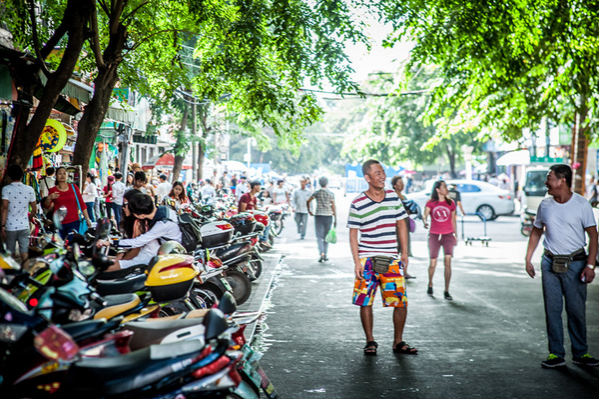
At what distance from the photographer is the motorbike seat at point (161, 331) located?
418 centimetres

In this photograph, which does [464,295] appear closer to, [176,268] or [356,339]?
[356,339]

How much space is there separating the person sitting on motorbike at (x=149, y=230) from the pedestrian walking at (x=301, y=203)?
12639 millimetres

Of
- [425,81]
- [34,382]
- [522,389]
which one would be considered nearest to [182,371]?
[34,382]

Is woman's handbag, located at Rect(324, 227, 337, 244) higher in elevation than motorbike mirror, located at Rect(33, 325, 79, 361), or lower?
lower

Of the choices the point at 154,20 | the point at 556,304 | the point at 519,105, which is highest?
the point at 154,20

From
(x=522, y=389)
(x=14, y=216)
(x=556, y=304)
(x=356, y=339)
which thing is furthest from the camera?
(x=14, y=216)

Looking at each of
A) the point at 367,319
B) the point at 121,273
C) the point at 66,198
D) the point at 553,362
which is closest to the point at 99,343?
the point at 121,273

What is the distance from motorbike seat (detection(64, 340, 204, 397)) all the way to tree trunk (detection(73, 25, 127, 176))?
9.47 meters

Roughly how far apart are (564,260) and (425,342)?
5.95 ft

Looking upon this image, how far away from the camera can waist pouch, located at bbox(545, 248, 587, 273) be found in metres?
7.14

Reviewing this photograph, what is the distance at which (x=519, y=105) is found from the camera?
17.0 m

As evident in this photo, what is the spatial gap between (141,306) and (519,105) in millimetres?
13427

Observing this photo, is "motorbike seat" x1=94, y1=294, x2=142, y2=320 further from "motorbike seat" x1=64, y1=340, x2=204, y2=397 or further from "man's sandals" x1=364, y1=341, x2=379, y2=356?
"man's sandals" x1=364, y1=341, x2=379, y2=356

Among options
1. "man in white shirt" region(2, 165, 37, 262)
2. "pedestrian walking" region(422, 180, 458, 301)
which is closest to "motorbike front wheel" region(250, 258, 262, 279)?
"pedestrian walking" region(422, 180, 458, 301)
